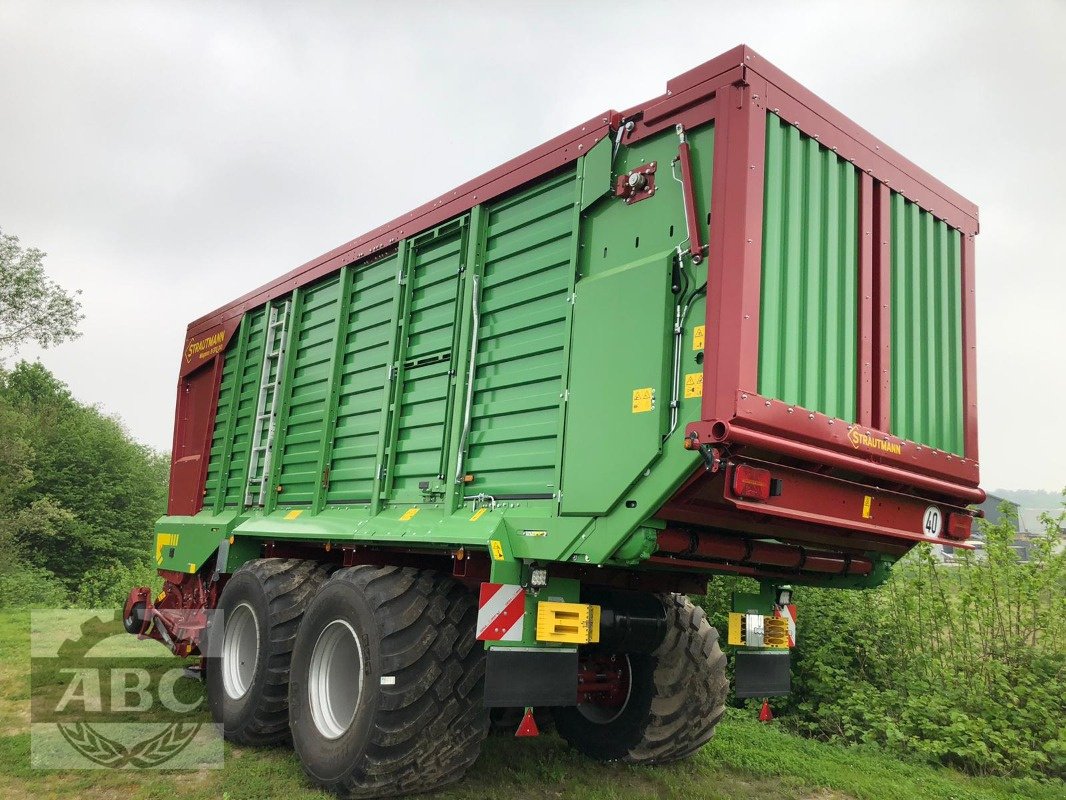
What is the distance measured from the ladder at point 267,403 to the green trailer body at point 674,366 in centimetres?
141

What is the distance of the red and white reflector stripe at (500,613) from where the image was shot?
4.02 m

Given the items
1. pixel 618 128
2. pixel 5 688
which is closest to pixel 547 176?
pixel 618 128

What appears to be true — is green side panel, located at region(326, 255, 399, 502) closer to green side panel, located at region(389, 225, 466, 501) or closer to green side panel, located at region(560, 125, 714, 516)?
green side panel, located at region(389, 225, 466, 501)

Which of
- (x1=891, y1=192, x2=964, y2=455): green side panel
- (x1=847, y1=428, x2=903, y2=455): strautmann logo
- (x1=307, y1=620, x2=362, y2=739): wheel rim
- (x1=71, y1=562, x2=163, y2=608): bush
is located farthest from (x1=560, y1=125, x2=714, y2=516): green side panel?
(x1=71, y1=562, x2=163, y2=608): bush

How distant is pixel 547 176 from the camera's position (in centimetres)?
468

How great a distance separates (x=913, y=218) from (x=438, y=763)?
13.0 ft

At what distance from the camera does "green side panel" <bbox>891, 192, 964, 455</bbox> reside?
451 cm

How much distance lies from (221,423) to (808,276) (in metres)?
6.31

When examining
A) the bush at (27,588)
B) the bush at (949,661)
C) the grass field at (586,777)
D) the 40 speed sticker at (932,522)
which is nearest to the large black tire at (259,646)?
the grass field at (586,777)

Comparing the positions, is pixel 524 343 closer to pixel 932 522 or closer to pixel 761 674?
pixel 932 522

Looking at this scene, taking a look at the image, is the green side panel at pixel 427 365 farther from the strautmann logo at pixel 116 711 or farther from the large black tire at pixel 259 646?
the strautmann logo at pixel 116 711

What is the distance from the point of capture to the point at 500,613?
406cm

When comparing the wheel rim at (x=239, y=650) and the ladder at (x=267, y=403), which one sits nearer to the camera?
the wheel rim at (x=239, y=650)

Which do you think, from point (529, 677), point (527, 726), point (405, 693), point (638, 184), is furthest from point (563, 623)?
point (638, 184)
